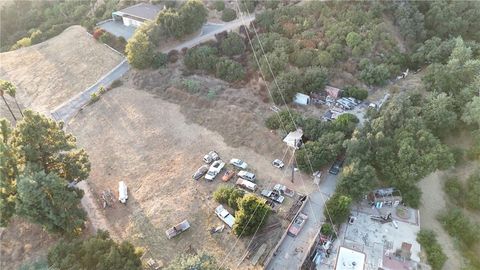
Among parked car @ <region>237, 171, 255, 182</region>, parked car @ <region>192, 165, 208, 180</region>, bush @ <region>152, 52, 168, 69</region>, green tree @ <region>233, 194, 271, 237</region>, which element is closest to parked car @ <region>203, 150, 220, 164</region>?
parked car @ <region>192, 165, 208, 180</region>

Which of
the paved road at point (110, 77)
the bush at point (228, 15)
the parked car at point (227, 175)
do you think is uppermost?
the bush at point (228, 15)

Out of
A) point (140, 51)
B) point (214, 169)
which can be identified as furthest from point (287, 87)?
point (140, 51)

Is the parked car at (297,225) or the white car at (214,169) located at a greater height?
the white car at (214,169)

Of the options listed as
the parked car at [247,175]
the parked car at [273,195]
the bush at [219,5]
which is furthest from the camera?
the bush at [219,5]

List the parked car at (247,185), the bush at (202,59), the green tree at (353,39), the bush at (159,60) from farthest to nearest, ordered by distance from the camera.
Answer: the bush at (159,60) < the bush at (202,59) < the green tree at (353,39) < the parked car at (247,185)

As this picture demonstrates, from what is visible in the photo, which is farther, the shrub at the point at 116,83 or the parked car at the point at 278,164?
the shrub at the point at 116,83

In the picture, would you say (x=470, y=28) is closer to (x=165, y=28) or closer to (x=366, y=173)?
(x=366, y=173)

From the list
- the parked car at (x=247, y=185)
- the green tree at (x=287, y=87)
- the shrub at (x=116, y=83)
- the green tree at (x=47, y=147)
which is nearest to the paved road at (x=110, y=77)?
the shrub at (x=116, y=83)

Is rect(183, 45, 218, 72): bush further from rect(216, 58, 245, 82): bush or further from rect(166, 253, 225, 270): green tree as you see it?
rect(166, 253, 225, 270): green tree

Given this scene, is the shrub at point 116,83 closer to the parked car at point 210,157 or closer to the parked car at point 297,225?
the parked car at point 210,157
